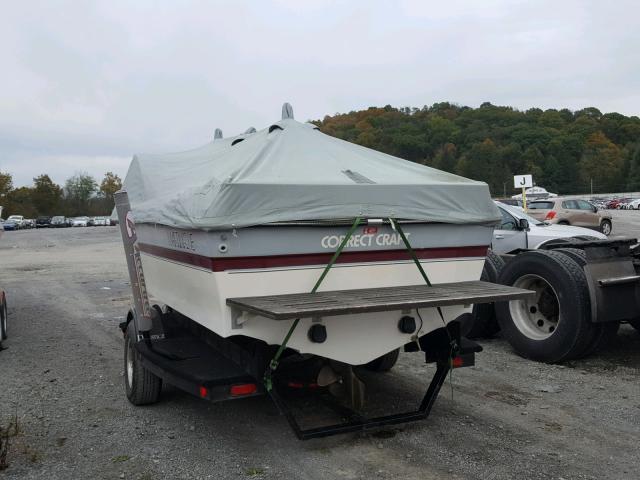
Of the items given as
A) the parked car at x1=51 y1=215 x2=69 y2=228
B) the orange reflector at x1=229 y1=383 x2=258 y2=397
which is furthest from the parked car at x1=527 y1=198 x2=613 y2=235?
the parked car at x1=51 y1=215 x2=69 y2=228

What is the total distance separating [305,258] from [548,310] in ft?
13.1

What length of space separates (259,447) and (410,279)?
5.78 feet

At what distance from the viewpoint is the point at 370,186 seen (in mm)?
4637

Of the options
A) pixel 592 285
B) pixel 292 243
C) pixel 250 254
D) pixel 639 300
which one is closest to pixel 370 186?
pixel 292 243

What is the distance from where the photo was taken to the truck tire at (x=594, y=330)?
664cm

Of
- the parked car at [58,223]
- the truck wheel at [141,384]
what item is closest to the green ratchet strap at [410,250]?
the truck wheel at [141,384]

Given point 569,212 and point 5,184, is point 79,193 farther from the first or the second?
point 569,212

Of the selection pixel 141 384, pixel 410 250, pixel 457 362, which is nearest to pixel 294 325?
pixel 410 250

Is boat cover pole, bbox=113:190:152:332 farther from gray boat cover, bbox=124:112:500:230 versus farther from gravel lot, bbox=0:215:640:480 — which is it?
gravel lot, bbox=0:215:640:480

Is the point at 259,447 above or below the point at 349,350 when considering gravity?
below

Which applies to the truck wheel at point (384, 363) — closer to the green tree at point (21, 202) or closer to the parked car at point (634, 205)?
the parked car at point (634, 205)

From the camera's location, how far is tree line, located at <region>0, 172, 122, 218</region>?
8694 cm

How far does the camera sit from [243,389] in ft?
14.5

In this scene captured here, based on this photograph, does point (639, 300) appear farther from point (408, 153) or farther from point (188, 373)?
point (408, 153)
